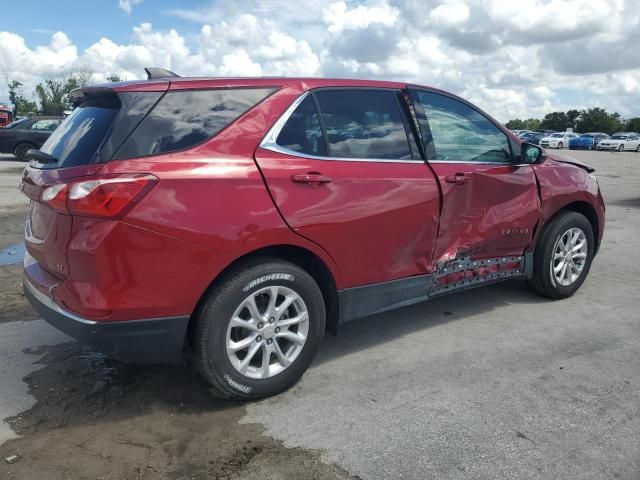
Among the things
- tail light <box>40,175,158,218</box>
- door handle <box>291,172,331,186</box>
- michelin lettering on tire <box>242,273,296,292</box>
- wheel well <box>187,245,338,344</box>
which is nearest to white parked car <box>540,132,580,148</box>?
wheel well <box>187,245,338,344</box>

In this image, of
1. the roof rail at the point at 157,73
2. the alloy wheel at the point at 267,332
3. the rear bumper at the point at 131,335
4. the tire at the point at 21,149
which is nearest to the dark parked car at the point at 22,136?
the tire at the point at 21,149

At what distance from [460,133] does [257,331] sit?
220cm

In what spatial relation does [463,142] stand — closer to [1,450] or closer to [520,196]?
[520,196]

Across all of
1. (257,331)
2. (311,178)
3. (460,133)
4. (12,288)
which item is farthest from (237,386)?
(12,288)

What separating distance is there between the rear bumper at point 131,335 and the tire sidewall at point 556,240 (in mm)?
3252

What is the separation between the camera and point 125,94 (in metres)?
2.96

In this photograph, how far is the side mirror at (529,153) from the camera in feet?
14.9

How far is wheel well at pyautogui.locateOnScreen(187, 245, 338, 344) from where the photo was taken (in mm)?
3033

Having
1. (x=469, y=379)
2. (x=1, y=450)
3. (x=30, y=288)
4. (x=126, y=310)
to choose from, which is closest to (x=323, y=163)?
(x=126, y=310)

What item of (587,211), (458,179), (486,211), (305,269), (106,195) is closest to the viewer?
(106,195)

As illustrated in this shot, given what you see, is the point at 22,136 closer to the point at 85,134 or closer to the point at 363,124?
the point at 85,134

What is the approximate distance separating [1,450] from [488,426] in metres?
2.46

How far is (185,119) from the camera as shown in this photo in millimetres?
2988

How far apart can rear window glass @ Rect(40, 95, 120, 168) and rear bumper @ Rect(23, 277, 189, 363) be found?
78 cm
